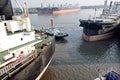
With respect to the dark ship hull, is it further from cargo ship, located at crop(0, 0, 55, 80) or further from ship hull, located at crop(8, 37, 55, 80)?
cargo ship, located at crop(0, 0, 55, 80)

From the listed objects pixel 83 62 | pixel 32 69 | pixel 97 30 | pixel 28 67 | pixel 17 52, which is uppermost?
pixel 17 52

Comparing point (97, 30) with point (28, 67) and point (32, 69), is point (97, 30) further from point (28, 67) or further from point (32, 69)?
point (28, 67)

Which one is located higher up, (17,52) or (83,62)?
(17,52)

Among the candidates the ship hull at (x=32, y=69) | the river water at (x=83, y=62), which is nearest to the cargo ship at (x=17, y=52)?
the ship hull at (x=32, y=69)

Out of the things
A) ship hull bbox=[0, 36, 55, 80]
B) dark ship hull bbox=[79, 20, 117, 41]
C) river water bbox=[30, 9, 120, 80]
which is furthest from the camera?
dark ship hull bbox=[79, 20, 117, 41]

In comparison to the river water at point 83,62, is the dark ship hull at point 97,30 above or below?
above

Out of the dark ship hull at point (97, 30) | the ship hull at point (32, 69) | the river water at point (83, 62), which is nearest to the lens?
the ship hull at point (32, 69)

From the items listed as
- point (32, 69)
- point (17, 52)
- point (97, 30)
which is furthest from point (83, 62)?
point (97, 30)

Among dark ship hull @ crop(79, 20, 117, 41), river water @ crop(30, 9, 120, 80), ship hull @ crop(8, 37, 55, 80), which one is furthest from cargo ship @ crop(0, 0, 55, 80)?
dark ship hull @ crop(79, 20, 117, 41)

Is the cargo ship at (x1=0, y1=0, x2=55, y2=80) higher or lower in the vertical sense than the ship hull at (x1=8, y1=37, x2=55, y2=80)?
higher

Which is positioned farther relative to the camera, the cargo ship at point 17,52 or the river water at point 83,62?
the river water at point 83,62

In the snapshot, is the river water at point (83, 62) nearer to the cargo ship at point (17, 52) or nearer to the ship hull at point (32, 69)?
the ship hull at point (32, 69)

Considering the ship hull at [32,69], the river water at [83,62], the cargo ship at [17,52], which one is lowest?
the river water at [83,62]

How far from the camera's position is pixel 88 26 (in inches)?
1143
